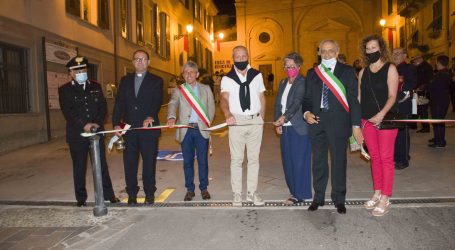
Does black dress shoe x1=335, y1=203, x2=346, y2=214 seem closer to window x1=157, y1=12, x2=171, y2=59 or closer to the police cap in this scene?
the police cap

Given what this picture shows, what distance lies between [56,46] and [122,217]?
9.10 metres

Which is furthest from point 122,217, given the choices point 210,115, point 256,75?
point 256,75

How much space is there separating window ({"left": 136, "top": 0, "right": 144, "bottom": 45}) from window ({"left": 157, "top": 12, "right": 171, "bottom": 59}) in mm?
2826

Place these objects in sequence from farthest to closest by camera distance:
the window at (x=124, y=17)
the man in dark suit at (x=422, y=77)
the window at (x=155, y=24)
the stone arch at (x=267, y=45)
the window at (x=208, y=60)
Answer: the stone arch at (x=267, y=45) → the window at (x=208, y=60) → the window at (x=155, y=24) → the window at (x=124, y=17) → the man in dark suit at (x=422, y=77)

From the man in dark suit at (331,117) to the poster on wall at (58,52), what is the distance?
9.50 meters

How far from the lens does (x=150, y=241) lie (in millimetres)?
4074

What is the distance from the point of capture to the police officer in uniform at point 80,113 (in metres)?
5.20

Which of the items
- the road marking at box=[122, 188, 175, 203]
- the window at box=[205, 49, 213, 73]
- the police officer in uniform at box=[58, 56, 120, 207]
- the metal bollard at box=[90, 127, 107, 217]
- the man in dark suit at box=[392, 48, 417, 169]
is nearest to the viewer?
the metal bollard at box=[90, 127, 107, 217]

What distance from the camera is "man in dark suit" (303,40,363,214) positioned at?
456cm

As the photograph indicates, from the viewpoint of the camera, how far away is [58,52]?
40.6 ft

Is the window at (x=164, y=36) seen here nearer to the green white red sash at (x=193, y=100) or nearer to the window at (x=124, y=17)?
the window at (x=124, y=17)

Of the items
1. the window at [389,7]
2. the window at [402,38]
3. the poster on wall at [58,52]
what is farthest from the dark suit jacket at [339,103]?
the window at [389,7]

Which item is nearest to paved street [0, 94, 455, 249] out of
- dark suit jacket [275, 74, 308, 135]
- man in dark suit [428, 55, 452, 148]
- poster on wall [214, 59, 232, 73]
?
dark suit jacket [275, 74, 308, 135]

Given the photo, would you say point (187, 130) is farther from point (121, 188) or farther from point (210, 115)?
point (121, 188)
